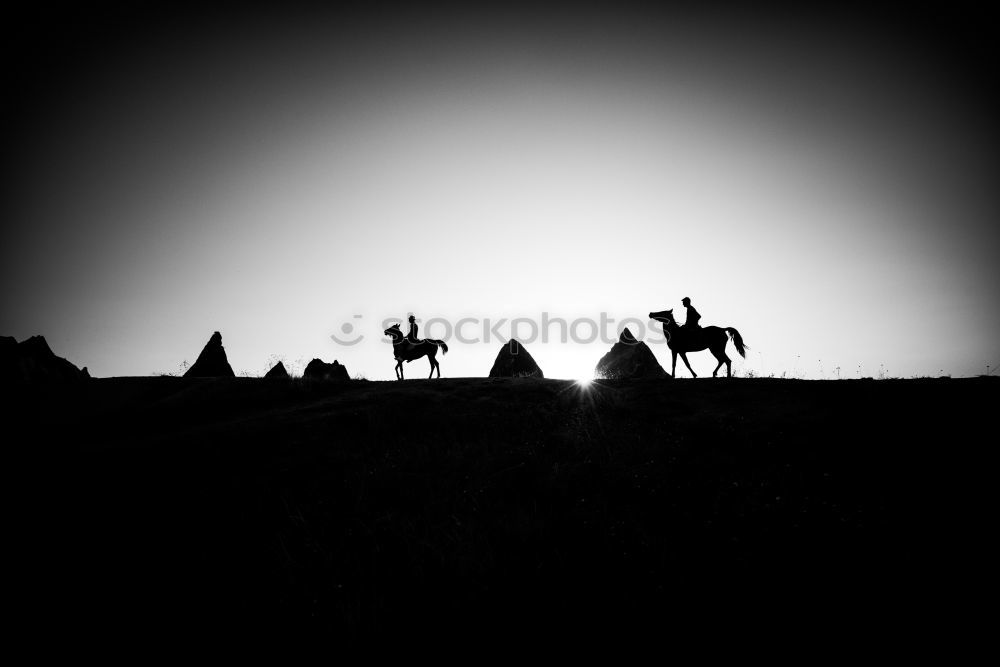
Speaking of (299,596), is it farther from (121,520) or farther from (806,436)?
(806,436)

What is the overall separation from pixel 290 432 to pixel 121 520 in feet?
10.9

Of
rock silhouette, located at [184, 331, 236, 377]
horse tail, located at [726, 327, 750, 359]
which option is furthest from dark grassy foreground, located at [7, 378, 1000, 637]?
rock silhouette, located at [184, 331, 236, 377]

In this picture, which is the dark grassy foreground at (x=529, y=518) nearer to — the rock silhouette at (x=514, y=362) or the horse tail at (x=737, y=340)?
the horse tail at (x=737, y=340)

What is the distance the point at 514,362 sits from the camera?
113 feet

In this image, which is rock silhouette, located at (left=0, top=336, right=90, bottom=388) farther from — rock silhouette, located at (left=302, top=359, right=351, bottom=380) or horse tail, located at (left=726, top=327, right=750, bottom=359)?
horse tail, located at (left=726, top=327, right=750, bottom=359)

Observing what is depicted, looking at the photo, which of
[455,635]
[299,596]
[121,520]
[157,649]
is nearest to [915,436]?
[455,635]

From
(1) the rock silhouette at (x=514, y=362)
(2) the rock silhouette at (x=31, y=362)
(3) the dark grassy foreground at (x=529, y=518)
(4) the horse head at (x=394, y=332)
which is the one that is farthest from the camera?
(1) the rock silhouette at (x=514, y=362)

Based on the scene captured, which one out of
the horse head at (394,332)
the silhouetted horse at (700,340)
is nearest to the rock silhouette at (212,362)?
the horse head at (394,332)

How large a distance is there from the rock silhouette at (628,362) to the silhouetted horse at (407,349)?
639 inches

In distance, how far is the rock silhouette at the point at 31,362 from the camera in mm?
21453

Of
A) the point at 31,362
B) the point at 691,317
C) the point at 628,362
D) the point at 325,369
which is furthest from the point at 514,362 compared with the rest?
the point at 31,362

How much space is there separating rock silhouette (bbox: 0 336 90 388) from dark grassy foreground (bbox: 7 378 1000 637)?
19218mm

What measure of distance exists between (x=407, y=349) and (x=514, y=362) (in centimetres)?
1658

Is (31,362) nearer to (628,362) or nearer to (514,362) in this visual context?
(514,362)
